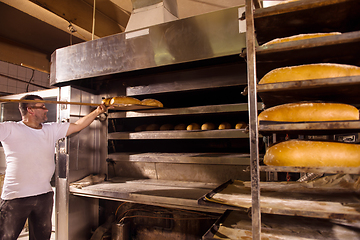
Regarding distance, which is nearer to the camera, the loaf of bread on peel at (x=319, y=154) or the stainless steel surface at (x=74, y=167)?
the loaf of bread on peel at (x=319, y=154)

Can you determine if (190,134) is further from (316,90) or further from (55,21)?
(55,21)

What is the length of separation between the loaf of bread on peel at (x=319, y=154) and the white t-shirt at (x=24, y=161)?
1996 mm

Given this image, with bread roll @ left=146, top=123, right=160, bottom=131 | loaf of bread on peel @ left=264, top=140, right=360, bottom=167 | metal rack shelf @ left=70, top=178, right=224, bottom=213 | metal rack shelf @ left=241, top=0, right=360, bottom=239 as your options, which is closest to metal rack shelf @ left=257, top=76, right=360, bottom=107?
metal rack shelf @ left=241, top=0, right=360, bottom=239

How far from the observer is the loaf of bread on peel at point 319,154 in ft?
3.40

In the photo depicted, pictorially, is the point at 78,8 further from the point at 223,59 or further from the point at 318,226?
the point at 318,226

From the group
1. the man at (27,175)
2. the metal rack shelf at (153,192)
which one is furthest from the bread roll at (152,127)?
the man at (27,175)

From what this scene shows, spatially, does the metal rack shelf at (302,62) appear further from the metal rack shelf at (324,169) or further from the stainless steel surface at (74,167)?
the stainless steel surface at (74,167)

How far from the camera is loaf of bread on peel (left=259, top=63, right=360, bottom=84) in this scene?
103cm

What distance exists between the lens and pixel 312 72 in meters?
1.07

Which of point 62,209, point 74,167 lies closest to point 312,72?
point 74,167

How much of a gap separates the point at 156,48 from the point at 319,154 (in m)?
1.56

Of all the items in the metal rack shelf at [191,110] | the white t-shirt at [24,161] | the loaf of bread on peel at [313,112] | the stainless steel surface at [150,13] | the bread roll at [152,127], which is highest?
the stainless steel surface at [150,13]

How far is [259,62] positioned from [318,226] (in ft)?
3.05

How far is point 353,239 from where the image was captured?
97 centimetres
